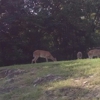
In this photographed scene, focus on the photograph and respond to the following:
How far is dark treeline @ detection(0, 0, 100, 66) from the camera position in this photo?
22297 mm

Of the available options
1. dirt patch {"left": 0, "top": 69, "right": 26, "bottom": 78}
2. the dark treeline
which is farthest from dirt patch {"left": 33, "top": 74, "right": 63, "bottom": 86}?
the dark treeline

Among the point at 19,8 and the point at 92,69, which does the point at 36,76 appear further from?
the point at 19,8

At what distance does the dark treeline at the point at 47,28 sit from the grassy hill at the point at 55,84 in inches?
442

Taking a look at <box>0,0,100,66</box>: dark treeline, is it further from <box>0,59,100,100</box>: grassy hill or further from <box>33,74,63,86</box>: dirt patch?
<box>33,74,63,86</box>: dirt patch

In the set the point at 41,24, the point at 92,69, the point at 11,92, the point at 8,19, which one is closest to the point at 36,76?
the point at 11,92

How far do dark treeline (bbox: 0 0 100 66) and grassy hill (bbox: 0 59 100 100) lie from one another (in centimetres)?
1123

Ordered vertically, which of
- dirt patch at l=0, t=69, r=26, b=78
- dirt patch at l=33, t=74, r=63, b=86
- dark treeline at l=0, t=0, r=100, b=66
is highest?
dark treeline at l=0, t=0, r=100, b=66

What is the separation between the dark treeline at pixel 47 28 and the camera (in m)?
22.3

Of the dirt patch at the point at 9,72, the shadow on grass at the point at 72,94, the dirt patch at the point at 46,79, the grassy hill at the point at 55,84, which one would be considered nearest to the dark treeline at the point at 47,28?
the dirt patch at the point at 9,72

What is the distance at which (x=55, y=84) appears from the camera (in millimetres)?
8922

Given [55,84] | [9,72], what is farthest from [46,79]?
[9,72]

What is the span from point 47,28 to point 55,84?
52.5 feet

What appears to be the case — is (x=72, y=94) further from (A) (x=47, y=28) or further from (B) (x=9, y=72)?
(A) (x=47, y=28)

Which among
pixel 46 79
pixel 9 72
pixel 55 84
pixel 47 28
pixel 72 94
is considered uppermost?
pixel 47 28
